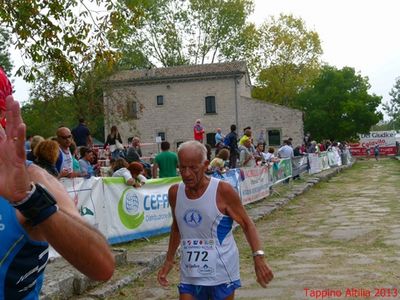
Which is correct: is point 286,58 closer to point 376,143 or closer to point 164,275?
point 376,143

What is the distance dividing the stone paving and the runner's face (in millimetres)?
2474

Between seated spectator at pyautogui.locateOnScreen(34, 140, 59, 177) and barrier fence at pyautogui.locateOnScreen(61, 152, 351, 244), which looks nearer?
seated spectator at pyautogui.locateOnScreen(34, 140, 59, 177)

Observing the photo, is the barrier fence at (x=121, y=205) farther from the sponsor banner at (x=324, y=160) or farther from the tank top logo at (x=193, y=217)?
the sponsor banner at (x=324, y=160)

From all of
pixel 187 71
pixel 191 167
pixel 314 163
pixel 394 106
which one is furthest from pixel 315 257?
pixel 394 106

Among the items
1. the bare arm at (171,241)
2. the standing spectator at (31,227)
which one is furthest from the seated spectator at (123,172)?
the standing spectator at (31,227)

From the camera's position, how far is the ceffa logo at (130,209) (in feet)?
31.2

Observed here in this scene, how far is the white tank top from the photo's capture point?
4.25 metres

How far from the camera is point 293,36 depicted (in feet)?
193

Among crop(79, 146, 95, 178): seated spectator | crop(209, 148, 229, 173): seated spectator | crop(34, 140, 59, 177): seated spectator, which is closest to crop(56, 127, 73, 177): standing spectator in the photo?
crop(79, 146, 95, 178): seated spectator

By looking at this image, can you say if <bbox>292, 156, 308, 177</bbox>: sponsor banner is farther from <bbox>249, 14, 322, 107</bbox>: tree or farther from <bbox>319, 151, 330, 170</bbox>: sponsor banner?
<bbox>249, 14, 322, 107</bbox>: tree

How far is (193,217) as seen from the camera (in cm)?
437

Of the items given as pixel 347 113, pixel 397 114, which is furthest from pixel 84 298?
pixel 397 114

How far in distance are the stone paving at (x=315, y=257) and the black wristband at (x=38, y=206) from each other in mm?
4792

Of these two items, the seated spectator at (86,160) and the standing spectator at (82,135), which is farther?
the standing spectator at (82,135)
